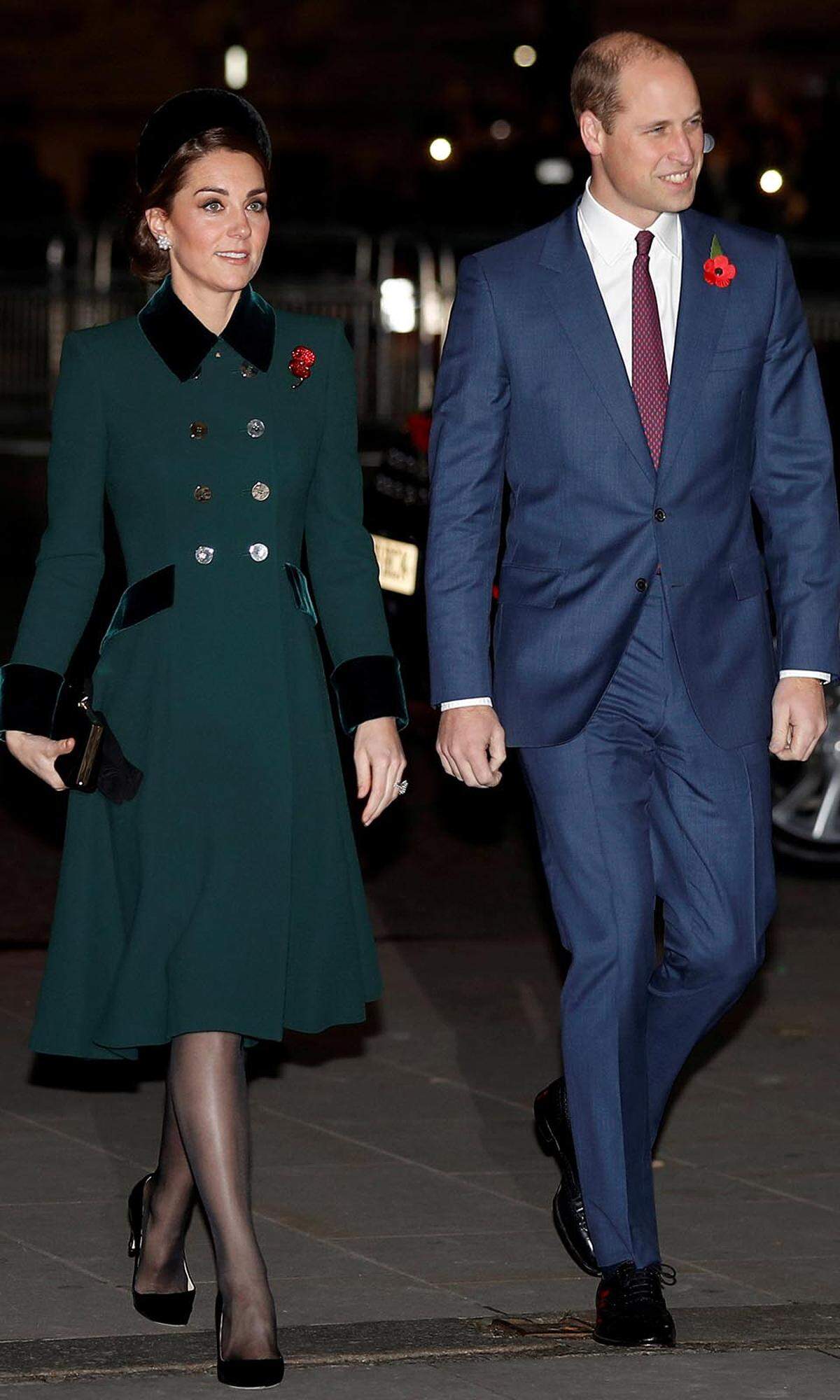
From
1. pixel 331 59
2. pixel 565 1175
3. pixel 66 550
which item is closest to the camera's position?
pixel 66 550

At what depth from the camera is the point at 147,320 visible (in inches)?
178

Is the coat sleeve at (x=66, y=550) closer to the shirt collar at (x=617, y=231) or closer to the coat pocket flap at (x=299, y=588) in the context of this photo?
the coat pocket flap at (x=299, y=588)

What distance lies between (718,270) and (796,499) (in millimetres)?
435

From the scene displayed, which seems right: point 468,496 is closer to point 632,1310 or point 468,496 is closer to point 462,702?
point 462,702

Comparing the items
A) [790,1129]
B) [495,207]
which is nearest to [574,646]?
[790,1129]

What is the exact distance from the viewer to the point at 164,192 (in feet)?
14.7

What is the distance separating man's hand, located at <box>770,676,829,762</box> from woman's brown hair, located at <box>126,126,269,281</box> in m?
1.30

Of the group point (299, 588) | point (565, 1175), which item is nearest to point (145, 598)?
point (299, 588)

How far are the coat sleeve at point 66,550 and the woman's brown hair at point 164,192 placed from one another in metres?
0.20

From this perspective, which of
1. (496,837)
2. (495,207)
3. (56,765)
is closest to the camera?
(56,765)

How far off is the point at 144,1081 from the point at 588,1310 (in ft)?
6.10

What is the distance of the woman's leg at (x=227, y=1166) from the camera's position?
4230mm

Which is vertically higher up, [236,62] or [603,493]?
[236,62]

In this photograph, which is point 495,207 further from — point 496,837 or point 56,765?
point 56,765
